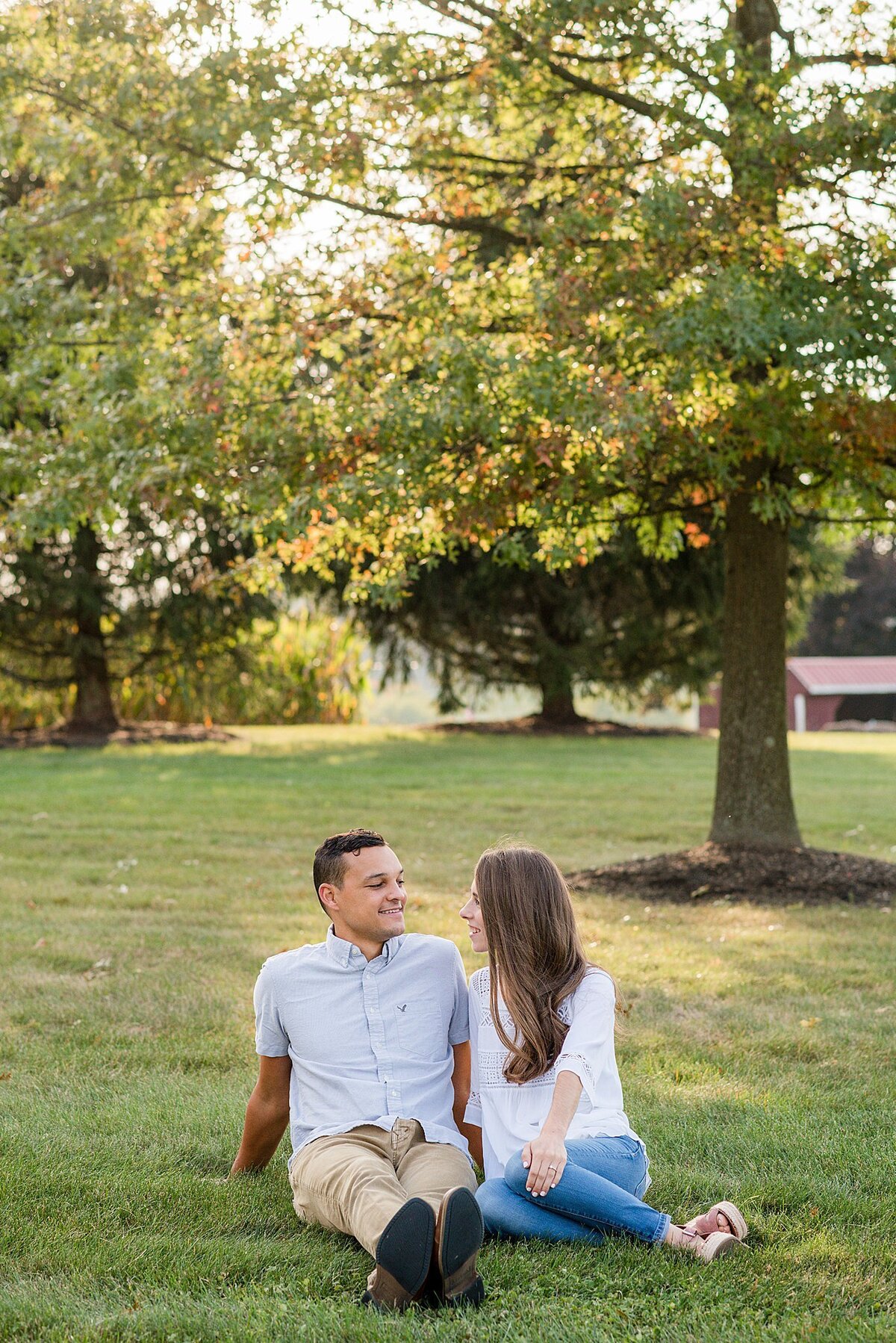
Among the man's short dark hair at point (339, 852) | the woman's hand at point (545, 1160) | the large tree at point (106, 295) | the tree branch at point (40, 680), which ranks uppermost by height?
the large tree at point (106, 295)

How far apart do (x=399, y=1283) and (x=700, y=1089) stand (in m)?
1.98

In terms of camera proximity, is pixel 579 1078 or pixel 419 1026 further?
pixel 419 1026

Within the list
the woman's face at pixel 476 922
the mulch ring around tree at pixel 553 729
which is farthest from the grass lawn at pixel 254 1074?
the mulch ring around tree at pixel 553 729

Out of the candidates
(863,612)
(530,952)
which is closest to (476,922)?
(530,952)

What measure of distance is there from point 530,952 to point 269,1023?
80 cm

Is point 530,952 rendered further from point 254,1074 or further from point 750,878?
point 750,878

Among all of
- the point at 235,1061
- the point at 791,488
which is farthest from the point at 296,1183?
the point at 791,488

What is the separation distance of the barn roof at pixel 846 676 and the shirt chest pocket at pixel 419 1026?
89.1ft

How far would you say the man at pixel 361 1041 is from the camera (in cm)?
354

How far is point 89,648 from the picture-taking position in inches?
723

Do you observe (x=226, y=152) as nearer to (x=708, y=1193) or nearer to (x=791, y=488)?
(x=791, y=488)

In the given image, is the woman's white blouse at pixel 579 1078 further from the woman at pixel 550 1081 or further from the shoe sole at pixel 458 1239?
the shoe sole at pixel 458 1239

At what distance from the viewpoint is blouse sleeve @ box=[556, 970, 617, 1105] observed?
131 inches

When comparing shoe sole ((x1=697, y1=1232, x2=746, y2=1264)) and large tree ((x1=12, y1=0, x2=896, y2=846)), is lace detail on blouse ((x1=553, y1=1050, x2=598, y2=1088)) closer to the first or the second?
shoe sole ((x1=697, y1=1232, x2=746, y2=1264))
